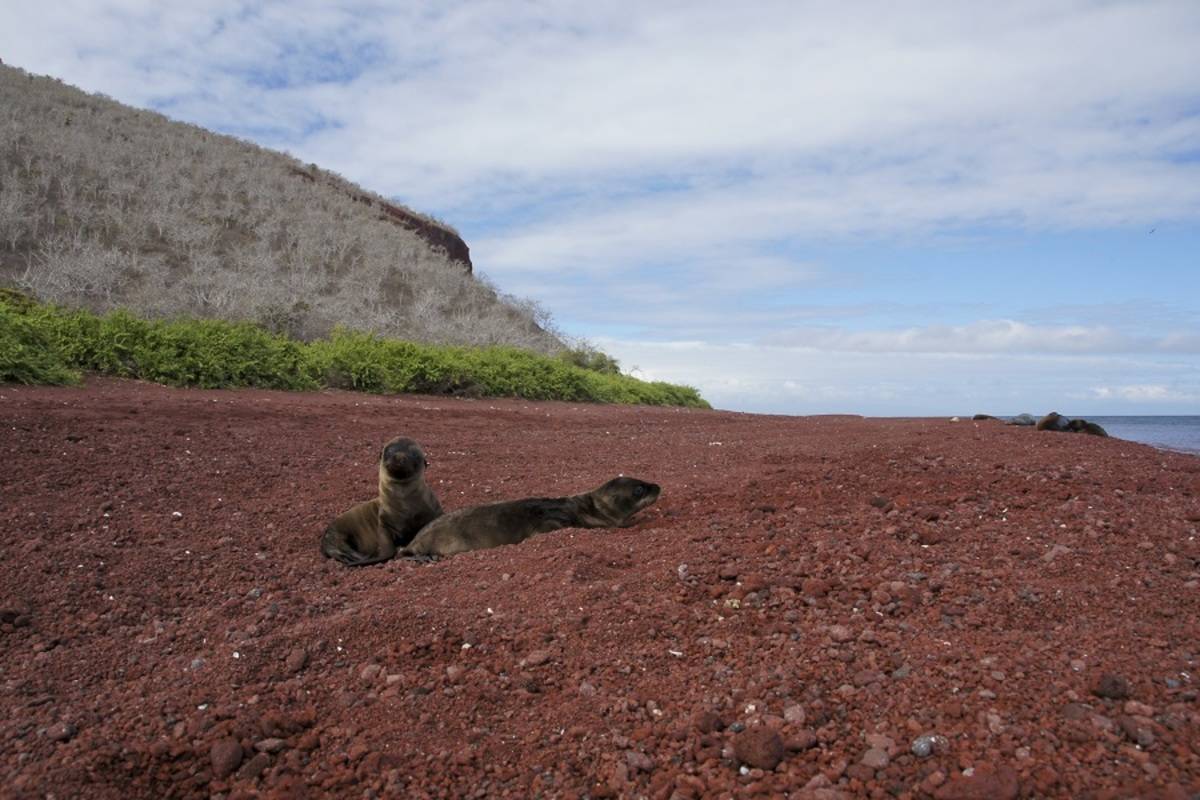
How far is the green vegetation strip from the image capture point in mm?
12883

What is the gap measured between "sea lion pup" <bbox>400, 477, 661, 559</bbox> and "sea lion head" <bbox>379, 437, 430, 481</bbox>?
526mm

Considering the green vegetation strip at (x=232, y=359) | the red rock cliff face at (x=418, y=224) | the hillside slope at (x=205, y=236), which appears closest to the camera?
the green vegetation strip at (x=232, y=359)

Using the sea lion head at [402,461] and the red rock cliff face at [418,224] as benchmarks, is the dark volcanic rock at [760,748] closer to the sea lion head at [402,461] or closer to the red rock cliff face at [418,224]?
the sea lion head at [402,461]

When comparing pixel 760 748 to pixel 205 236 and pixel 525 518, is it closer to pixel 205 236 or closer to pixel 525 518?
pixel 525 518

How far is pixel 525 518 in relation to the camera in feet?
21.8

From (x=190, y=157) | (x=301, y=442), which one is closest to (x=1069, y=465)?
(x=301, y=442)

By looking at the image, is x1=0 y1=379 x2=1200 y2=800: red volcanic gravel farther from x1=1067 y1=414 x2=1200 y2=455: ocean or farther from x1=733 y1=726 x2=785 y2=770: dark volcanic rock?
x1=1067 y1=414 x2=1200 y2=455: ocean

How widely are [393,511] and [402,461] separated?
1.34 ft

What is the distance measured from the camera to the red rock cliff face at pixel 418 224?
138 ft

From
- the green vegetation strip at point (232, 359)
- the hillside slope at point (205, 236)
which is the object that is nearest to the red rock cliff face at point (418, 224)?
the hillside slope at point (205, 236)

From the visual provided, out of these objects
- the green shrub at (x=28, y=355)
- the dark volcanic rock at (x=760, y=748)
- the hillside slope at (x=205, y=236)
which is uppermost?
Result: the hillside slope at (x=205, y=236)

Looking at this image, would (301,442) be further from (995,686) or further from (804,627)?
(995,686)

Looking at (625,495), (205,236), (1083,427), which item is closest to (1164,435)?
(1083,427)

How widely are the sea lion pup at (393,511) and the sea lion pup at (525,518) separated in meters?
0.39
